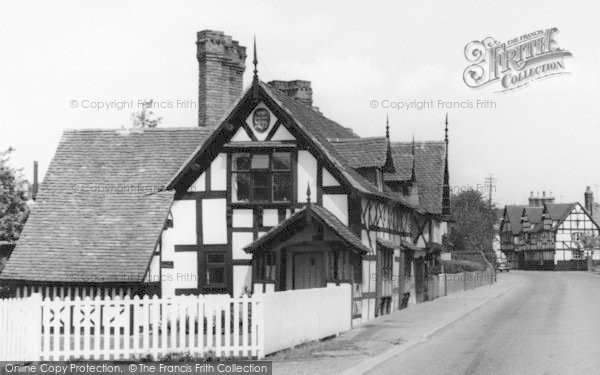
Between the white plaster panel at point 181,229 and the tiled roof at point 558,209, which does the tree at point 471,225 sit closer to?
the tiled roof at point 558,209

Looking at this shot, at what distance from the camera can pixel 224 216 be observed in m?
27.5

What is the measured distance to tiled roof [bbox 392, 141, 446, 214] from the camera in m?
37.2

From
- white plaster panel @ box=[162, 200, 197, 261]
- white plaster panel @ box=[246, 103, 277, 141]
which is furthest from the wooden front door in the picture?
white plaster panel @ box=[246, 103, 277, 141]

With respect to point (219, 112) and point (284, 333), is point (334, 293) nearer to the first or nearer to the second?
point (284, 333)

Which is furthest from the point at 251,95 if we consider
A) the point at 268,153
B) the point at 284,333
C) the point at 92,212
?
the point at 284,333

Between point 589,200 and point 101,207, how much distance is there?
4425 inches

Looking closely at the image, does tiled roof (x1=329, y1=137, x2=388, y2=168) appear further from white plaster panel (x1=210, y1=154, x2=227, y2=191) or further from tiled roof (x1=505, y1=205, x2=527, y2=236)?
tiled roof (x1=505, y1=205, x2=527, y2=236)

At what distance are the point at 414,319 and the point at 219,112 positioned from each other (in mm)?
9963

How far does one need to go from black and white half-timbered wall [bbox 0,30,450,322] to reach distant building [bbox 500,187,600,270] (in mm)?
95489

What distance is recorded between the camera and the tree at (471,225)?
89.0m

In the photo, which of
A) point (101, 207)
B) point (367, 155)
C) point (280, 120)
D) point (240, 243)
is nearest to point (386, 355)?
point (240, 243)

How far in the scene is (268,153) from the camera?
→ 2727cm

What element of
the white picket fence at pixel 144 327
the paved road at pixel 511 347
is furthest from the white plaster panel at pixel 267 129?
the white picket fence at pixel 144 327

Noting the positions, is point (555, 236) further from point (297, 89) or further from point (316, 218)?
point (316, 218)
